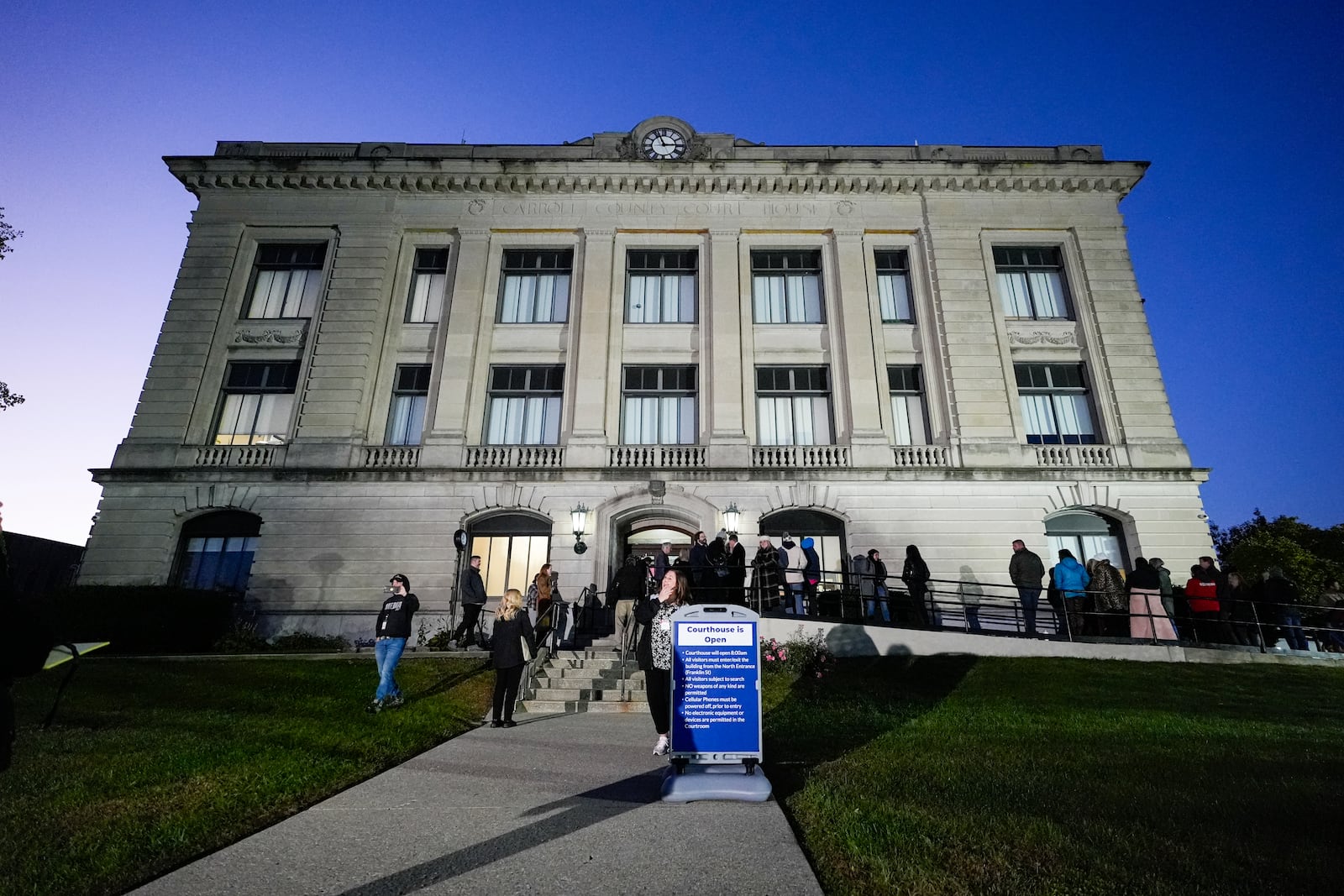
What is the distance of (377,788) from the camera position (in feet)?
18.8

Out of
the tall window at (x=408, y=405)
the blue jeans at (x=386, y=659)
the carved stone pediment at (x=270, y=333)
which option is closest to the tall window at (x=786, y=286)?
the tall window at (x=408, y=405)

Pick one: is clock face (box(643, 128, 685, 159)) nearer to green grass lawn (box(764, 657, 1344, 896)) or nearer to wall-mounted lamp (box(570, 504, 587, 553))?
wall-mounted lamp (box(570, 504, 587, 553))

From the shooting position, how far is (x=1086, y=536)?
64.9 feet

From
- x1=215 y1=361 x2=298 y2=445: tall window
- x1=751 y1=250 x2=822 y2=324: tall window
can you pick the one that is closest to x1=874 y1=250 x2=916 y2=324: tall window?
x1=751 y1=250 x2=822 y2=324: tall window

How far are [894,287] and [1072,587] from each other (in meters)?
12.5

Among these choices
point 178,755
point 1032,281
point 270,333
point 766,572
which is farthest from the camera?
point 1032,281

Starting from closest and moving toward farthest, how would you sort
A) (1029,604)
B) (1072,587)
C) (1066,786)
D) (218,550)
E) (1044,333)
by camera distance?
1. (1066,786)
2. (1072,587)
3. (1029,604)
4. (218,550)
5. (1044,333)

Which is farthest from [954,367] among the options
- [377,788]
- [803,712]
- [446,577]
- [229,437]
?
[229,437]

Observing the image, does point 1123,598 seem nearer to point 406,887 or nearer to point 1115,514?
point 1115,514

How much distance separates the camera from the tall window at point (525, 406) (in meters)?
21.4

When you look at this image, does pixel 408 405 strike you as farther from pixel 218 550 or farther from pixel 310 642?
pixel 310 642

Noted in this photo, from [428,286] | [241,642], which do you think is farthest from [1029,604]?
[428,286]

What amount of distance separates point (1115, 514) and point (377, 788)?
839 inches

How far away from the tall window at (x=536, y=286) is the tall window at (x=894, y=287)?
11.3m
